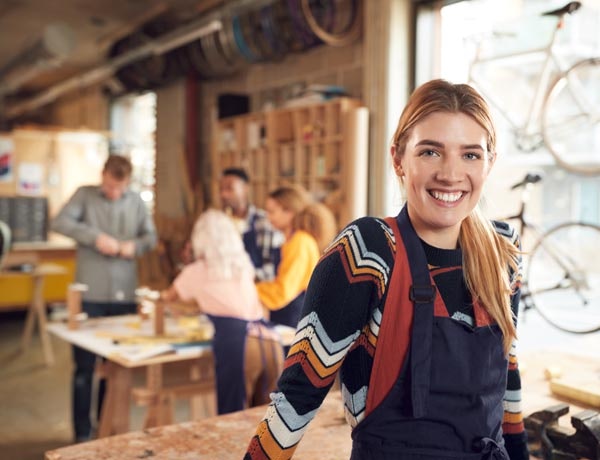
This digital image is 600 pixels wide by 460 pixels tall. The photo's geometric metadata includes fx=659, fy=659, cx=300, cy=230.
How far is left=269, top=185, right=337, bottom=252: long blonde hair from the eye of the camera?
158 inches

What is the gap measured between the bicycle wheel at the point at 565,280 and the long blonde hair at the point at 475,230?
2588 millimetres

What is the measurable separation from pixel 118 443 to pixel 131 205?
2.96 meters

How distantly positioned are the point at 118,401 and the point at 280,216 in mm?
1444

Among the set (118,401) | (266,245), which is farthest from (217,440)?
(266,245)

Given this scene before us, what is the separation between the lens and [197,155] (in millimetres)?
7805

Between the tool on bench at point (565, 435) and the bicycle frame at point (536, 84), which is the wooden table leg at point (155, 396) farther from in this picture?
the bicycle frame at point (536, 84)

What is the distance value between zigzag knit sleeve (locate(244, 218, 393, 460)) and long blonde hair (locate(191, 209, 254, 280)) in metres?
2.36

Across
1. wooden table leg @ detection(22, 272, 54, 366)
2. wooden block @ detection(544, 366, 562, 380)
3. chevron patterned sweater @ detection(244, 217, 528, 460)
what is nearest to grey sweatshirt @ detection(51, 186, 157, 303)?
wooden table leg @ detection(22, 272, 54, 366)

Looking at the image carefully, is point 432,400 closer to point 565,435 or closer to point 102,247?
point 565,435

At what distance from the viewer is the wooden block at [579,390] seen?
2150 mm

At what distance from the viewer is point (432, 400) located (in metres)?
1.24

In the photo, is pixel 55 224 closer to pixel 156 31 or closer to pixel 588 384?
pixel 588 384

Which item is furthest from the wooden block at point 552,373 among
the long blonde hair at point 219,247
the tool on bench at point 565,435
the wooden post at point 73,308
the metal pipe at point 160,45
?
the metal pipe at point 160,45

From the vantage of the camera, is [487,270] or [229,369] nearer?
[487,270]
